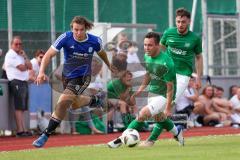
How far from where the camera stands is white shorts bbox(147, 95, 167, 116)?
15.0m

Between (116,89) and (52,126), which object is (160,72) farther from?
(116,89)

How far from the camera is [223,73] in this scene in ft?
92.0

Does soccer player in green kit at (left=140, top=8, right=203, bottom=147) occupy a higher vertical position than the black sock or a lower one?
higher

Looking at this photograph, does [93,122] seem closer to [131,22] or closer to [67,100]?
[131,22]

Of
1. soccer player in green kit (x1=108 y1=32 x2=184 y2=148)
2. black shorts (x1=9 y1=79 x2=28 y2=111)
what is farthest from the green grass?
black shorts (x1=9 y1=79 x2=28 y2=111)

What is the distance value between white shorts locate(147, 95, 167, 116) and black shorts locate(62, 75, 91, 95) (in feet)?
4.73

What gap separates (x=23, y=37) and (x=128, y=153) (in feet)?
33.3

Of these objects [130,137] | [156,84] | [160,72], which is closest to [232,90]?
[156,84]

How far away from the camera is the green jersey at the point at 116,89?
16.8 m

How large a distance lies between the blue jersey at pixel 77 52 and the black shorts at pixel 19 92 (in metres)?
5.55

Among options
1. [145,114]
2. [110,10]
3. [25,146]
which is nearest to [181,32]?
[145,114]

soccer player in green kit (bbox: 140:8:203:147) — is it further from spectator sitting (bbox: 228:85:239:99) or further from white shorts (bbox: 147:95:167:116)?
spectator sitting (bbox: 228:85:239:99)

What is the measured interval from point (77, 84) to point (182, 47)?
7.67 ft

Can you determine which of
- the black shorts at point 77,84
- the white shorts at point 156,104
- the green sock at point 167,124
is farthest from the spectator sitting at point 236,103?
the white shorts at point 156,104
